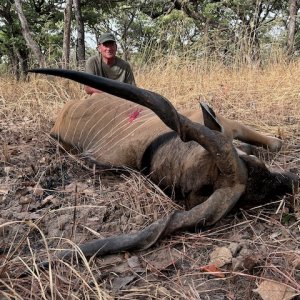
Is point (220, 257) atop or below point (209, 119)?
below

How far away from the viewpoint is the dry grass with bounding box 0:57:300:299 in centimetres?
166

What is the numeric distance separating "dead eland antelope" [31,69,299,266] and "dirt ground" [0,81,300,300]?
63 millimetres

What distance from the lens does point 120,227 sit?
2256mm

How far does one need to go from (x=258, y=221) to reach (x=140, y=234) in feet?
1.82

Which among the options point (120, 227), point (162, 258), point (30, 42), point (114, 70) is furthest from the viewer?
point (30, 42)

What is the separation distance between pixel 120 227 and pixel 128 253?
30 cm

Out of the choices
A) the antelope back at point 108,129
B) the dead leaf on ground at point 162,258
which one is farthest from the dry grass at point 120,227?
the antelope back at point 108,129

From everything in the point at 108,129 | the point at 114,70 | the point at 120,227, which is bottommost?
the point at 120,227

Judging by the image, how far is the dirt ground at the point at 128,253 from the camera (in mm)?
1645

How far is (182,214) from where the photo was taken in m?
2.10

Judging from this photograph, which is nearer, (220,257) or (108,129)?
(220,257)

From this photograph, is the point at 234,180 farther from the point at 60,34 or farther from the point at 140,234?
the point at 60,34

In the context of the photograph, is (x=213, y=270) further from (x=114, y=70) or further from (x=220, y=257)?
(x=114, y=70)

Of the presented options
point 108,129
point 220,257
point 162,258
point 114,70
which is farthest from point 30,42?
point 220,257
